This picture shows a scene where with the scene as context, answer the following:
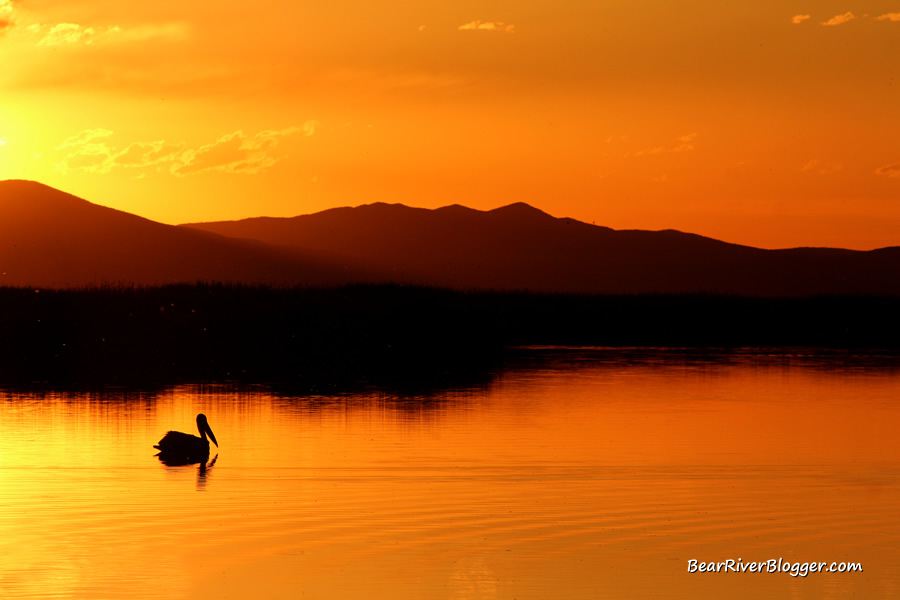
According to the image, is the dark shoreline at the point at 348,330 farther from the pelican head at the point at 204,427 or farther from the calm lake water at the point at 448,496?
the pelican head at the point at 204,427

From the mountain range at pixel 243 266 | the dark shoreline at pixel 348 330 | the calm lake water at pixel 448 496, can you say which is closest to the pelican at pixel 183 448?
the calm lake water at pixel 448 496

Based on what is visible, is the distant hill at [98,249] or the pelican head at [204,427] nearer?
the pelican head at [204,427]

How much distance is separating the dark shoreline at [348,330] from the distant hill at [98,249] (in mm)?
74512

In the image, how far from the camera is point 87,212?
150 metres

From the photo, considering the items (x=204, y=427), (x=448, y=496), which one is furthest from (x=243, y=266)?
(x=448, y=496)

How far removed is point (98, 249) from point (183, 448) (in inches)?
4883

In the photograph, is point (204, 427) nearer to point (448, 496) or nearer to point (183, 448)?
point (183, 448)

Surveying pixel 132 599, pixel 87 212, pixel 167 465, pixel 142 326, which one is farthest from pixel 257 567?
pixel 87 212

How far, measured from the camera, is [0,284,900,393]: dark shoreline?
121ft

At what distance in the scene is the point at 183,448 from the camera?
2008 cm

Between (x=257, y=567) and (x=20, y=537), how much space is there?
2.81 metres

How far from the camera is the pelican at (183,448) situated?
65.4 ft

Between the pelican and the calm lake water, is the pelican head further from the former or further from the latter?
the pelican

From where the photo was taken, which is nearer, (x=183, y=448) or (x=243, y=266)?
(x=183, y=448)
